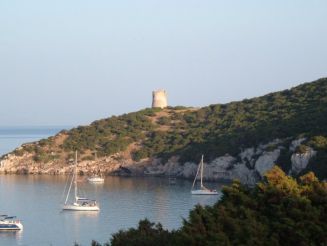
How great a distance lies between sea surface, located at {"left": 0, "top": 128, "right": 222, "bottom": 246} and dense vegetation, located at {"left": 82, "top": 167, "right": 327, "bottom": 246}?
2232cm

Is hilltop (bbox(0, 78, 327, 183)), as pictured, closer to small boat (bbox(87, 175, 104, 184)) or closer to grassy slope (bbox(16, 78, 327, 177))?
grassy slope (bbox(16, 78, 327, 177))

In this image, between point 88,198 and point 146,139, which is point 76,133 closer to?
point 146,139

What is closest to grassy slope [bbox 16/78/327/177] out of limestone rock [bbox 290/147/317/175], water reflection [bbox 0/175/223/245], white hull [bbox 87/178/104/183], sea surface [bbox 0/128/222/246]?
sea surface [bbox 0/128/222/246]

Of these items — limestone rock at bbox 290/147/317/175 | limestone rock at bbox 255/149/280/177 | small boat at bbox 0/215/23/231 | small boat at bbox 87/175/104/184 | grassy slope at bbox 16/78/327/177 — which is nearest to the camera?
small boat at bbox 0/215/23/231

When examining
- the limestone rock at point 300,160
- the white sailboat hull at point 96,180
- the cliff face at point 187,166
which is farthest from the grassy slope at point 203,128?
the white sailboat hull at point 96,180

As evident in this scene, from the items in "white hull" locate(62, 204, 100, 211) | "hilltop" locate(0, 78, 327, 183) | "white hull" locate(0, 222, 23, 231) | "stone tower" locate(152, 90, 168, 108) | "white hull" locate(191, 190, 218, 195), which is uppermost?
"stone tower" locate(152, 90, 168, 108)

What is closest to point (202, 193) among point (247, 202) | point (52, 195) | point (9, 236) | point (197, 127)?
point (52, 195)

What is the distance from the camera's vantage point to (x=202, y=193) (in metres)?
67.9

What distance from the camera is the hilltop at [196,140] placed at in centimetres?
7419

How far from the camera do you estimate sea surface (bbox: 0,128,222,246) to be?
48.2m

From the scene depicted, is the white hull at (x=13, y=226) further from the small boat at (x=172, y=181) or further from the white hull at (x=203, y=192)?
the small boat at (x=172, y=181)

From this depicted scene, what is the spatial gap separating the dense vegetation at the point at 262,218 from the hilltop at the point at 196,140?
1712 inches

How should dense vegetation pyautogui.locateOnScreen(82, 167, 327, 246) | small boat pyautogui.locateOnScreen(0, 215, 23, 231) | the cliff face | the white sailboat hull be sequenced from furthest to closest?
the white sailboat hull, the cliff face, small boat pyautogui.locateOnScreen(0, 215, 23, 231), dense vegetation pyautogui.locateOnScreen(82, 167, 327, 246)

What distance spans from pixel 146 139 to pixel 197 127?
6.84 m
